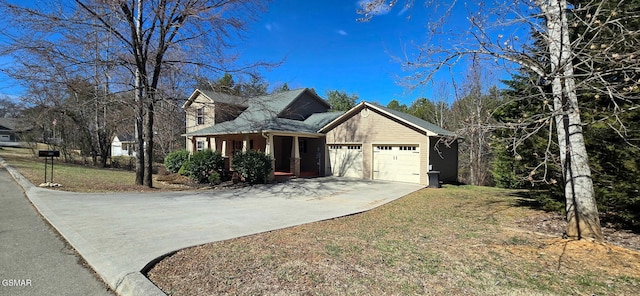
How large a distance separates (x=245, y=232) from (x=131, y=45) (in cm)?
935

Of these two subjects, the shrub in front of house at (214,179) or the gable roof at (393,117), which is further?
the gable roof at (393,117)

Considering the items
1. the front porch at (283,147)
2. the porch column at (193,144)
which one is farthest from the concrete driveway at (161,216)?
the porch column at (193,144)

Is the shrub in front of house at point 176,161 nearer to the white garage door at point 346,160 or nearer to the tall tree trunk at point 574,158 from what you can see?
the white garage door at point 346,160

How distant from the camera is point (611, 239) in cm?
623

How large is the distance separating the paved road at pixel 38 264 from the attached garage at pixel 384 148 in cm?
1365

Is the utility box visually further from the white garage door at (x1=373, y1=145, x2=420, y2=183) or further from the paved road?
the paved road

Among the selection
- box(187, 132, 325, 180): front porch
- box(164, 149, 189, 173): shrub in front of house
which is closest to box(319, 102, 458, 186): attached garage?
box(187, 132, 325, 180): front porch

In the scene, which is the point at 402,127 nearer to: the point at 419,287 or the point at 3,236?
the point at 419,287

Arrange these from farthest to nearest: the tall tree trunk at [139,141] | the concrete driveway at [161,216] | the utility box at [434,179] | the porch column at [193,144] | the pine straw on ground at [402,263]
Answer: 1. the porch column at [193,144]
2. the utility box at [434,179]
3. the tall tree trunk at [139,141]
4. the concrete driveway at [161,216]
5. the pine straw on ground at [402,263]

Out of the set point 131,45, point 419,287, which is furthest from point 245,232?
point 131,45

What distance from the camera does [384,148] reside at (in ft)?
55.9

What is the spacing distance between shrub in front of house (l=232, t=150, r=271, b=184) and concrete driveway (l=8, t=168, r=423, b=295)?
48.0 inches

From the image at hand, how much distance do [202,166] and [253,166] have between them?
243 centimetres

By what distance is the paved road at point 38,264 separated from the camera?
11.8ft
